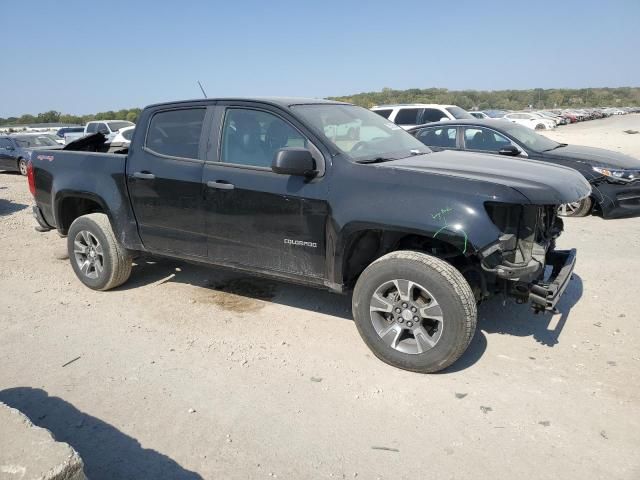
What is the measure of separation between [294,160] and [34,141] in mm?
16443

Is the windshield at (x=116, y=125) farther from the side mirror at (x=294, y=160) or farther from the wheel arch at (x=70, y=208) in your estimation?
the side mirror at (x=294, y=160)

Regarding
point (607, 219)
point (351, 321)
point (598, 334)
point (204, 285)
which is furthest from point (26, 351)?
point (607, 219)

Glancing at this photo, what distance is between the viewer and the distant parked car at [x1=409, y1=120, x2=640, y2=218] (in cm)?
771

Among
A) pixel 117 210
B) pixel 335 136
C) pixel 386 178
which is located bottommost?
pixel 117 210

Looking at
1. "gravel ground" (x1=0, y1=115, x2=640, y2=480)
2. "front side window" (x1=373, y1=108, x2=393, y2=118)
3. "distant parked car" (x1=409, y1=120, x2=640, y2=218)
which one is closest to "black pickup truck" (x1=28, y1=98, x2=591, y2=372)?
"gravel ground" (x1=0, y1=115, x2=640, y2=480)

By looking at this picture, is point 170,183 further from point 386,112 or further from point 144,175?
point 386,112

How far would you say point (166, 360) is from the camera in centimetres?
383

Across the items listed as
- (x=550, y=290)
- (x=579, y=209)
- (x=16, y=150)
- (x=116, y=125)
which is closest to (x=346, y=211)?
(x=550, y=290)

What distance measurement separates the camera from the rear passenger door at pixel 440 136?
8531mm

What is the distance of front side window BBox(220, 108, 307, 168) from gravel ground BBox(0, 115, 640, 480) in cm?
145

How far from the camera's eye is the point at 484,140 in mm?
8273

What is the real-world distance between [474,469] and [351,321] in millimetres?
1954

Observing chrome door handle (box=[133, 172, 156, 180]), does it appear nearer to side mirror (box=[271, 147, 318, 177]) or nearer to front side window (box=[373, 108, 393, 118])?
side mirror (box=[271, 147, 318, 177])

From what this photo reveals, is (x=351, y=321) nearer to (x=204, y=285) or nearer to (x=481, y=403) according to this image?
(x=481, y=403)
